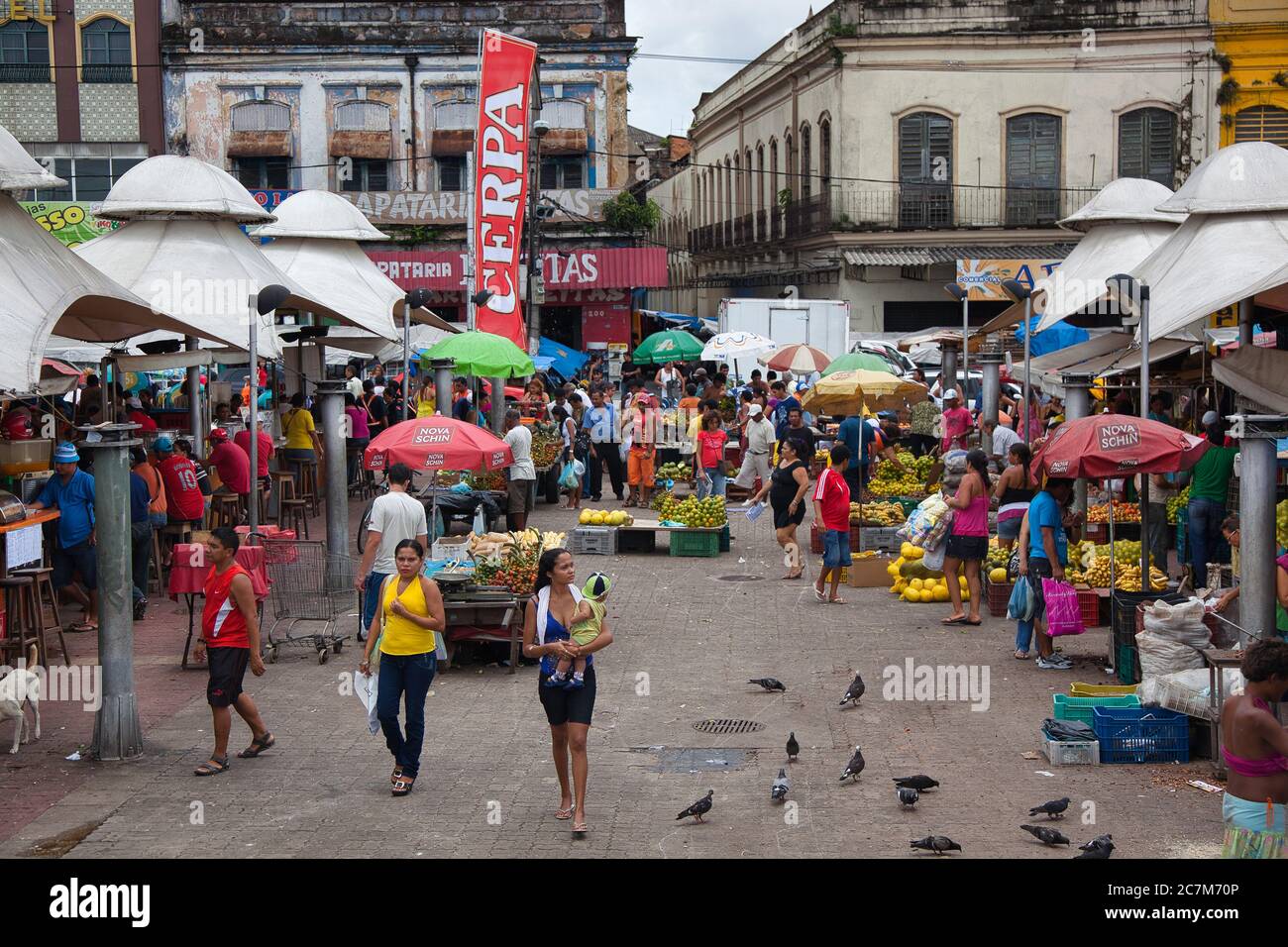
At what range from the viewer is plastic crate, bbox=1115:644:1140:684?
469 inches

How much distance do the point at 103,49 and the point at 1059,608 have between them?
34448mm

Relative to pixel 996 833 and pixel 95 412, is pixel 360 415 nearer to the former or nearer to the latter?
pixel 95 412

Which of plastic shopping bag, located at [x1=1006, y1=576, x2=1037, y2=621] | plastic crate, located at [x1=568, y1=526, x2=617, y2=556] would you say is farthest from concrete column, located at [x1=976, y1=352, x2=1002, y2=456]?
plastic shopping bag, located at [x1=1006, y1=576, x2=1037, y2=621]

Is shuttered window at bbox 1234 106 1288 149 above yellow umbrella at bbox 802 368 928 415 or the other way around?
above

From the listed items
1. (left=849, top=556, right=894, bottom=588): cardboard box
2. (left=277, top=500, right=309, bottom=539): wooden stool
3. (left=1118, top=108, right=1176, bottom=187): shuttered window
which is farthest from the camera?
(left=1118, top=108, right=1176, bottom=187): shuttered window

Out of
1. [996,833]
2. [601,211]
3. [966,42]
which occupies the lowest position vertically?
[996,833]

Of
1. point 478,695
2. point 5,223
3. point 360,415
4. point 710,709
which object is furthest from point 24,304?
point 360,415

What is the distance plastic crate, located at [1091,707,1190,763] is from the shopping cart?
6920mm

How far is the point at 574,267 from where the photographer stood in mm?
40312

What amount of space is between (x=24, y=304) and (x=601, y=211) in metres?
30.9

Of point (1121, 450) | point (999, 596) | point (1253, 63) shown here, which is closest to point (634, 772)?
point (1121, 450)

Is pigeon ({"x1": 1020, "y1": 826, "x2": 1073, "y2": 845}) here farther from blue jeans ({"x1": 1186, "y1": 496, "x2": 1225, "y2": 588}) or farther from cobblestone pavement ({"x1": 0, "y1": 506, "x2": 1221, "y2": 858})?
blue jeans ({"x1": 1186, "y1": 496, "x2": 1225, "y2": 588})

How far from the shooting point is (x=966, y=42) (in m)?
40.6

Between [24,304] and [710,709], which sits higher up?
[24,304]
